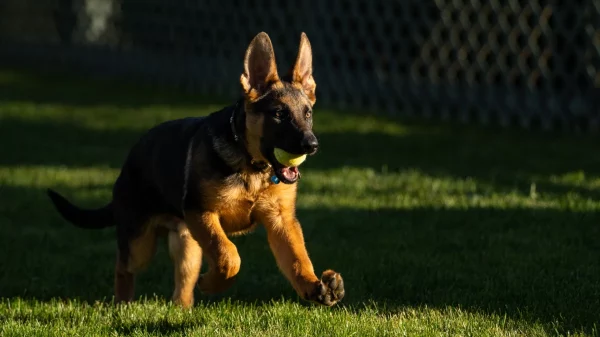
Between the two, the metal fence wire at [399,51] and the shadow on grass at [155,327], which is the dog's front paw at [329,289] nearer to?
the shadow on grass at [155,327]

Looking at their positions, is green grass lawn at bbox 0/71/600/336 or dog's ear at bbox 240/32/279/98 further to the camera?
dog's ear at bbox 240/32/279/98

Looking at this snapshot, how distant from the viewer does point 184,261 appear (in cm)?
459

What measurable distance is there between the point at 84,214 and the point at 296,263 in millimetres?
1218

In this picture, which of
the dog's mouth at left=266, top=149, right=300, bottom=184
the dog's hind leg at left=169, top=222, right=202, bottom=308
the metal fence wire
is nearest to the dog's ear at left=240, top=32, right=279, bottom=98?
the dog's mouth at left=266, top=149, right=300, bottom=184

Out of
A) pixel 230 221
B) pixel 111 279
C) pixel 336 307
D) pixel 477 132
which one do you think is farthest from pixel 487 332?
pixel 477 132

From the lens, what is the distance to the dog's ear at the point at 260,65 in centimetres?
432

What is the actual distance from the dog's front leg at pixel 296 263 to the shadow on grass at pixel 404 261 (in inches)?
14.1

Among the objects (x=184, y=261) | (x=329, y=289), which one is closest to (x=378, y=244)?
(x=184, y=261)

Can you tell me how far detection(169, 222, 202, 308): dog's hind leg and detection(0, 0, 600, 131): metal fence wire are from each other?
5.90m

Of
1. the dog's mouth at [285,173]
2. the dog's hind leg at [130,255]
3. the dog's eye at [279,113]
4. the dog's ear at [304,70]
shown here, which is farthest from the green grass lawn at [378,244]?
the dog's ear at [304,70]

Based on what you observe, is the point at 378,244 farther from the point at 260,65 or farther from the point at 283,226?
the point at 260,65

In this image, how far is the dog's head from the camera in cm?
407

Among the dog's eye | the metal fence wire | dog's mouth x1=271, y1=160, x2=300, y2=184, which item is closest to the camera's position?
dog's mouth x1=271, y1=160, x2=300, y2=184

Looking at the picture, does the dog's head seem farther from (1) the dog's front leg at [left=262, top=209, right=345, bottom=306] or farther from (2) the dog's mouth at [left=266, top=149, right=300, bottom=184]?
(1) the dog's front leg at [left=262, top=209, right=345, bottom=306]
